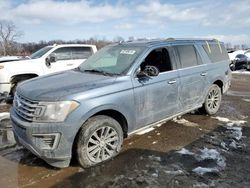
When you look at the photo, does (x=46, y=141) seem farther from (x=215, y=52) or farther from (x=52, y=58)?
(x=52, y=58)

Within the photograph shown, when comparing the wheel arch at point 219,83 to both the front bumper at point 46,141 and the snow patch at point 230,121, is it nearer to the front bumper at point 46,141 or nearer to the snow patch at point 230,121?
the snow patch at point 230,121

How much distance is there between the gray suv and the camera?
396 centimetres

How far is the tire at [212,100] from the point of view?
6939mm

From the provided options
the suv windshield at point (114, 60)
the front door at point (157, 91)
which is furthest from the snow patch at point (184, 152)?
the suv windshield at point (114, 60)

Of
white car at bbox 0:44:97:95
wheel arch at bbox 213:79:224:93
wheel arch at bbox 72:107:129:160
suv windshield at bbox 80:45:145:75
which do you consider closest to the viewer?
wheel arch at bbox 72:107:129:160

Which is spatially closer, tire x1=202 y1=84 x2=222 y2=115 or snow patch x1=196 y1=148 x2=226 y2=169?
snow patch x1=196 y1=148 x2=226 y2=169

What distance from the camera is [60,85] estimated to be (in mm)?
4414

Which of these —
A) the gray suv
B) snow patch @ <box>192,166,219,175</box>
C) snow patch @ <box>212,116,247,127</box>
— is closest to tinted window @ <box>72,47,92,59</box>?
the gray suv

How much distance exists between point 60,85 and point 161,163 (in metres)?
1.95

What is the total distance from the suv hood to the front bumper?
374mm

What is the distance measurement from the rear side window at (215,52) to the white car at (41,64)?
17.1 ft

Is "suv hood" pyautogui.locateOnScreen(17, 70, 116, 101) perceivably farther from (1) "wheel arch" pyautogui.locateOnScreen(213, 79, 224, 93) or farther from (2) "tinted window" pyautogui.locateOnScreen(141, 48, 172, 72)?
(1) "wheel arch" pyautogui.locateOnScreen(213, 79, 224, 93)

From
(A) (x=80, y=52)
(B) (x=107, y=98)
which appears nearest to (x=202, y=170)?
(B) (x=107, y=98)

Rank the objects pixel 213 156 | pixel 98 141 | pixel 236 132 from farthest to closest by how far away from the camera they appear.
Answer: pixel 236 132, pixel 213 156, pixel 98 141
